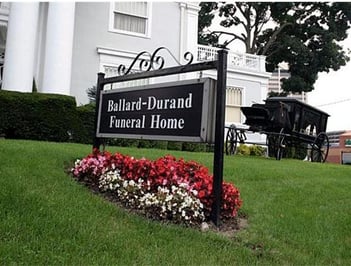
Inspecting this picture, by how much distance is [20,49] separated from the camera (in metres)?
13.6

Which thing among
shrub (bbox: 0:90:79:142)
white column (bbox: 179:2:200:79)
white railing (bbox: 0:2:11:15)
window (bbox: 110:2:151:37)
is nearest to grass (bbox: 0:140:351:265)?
shrub (bbox: 0:90:79:142)

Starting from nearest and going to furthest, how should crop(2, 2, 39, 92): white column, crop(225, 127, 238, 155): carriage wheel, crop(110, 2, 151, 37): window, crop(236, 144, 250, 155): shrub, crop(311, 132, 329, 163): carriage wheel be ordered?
1. crop(225, 127, 238, 155): carriage wheel
2. crop(2, 2, 39, 92): white column
3. crop(311, 132, 329, 163): carriage wheel
4. crop(236, 144, 250, 155): shrub
5. crop(110, 2, 151, 37): window

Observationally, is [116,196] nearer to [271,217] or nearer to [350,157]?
[271,217]

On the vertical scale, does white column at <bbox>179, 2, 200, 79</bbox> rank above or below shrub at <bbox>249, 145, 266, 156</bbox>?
above

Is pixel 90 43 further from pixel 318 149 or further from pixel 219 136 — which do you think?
pixel 219 136

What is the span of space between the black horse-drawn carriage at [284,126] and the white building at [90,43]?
5212 millimetres

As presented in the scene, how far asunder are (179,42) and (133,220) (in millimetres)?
15057

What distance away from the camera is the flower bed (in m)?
4.20

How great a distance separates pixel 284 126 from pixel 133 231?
950 centimetres

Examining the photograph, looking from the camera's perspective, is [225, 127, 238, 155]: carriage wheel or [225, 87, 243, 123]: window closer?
[225, 127, 238, 155]: carriage wheel

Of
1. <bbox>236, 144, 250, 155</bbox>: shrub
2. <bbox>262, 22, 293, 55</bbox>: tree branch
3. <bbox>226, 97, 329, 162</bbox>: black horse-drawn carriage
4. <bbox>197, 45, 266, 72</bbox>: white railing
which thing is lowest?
<bbox>236, 144, 250, 155</bbox>: shrub

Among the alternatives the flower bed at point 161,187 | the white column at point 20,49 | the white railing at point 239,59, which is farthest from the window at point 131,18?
the flower bed at point 161,187

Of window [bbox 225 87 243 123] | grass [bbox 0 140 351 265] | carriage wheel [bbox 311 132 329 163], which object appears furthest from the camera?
window [bbox 225 87 243 123]

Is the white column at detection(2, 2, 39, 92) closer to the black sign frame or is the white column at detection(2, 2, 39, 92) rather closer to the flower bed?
the black sign frame
